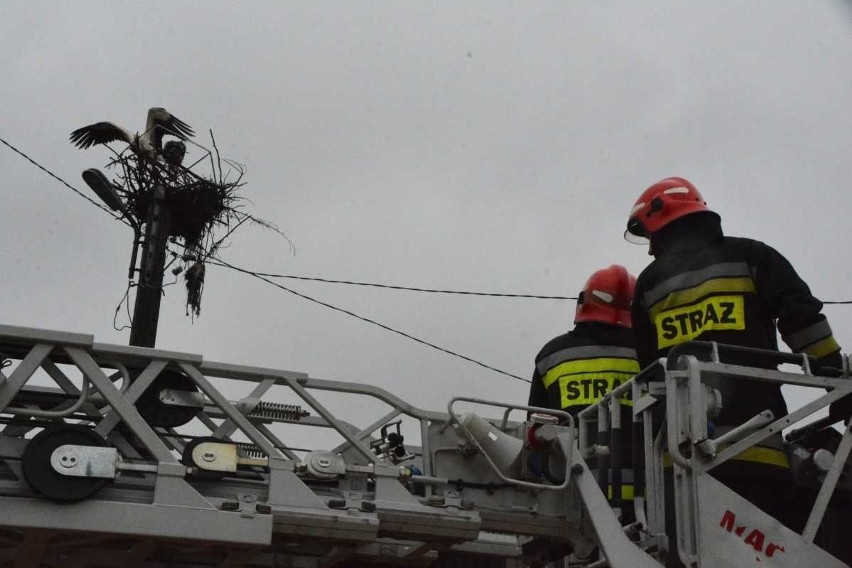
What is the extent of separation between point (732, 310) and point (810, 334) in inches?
A: 15.9

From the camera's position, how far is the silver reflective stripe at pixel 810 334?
5973mm

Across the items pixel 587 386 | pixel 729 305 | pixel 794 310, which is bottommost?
Answer: pixel 794 310

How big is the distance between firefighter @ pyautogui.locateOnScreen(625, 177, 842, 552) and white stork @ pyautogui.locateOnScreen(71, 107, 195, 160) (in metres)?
5.52

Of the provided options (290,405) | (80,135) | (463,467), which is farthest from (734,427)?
(80,135)

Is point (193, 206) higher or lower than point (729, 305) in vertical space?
higher

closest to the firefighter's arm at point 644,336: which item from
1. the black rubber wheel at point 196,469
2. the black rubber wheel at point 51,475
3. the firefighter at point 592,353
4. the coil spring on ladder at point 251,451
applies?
the firefighter at point 592,353

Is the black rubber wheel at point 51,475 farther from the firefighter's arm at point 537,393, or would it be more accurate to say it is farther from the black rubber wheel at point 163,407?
the firefighter's arm at point 537,393

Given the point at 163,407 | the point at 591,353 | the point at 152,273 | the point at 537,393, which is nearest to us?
the point at 163,407

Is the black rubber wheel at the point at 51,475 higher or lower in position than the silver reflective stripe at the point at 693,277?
lower

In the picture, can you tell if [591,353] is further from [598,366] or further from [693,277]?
[693,277]

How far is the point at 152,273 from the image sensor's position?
34.2 ft

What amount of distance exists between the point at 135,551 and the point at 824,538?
340cm

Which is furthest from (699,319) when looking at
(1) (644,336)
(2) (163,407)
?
(2) (163,407)

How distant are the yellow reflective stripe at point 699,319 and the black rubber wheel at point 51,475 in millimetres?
2980
